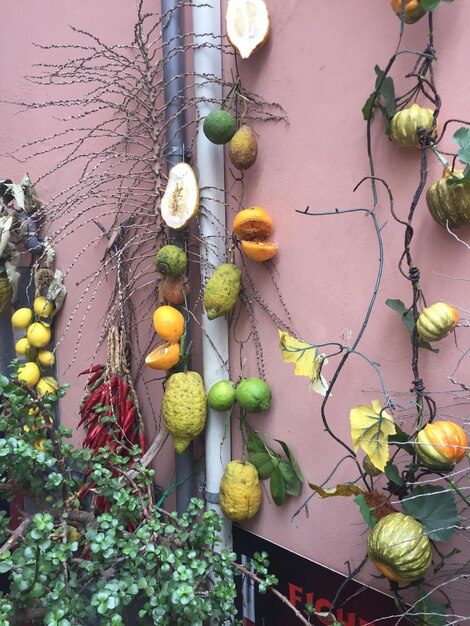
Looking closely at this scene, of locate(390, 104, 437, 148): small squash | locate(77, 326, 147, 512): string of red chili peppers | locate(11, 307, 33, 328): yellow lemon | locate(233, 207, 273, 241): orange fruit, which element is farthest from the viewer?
locate(11, 307, 33, 328): yellow lemon

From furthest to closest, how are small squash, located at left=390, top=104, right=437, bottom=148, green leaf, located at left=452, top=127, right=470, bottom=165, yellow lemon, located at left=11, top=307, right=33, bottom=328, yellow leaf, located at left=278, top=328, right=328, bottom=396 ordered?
yellow lemon, located at left=11, top=307, right=33, bottom=328
yellow leaf, located at left=278, top=328, right=328, bottom=396
small squash, located at left=390, top=104, right=437, bottom=148
green leaf, located at left=452, top=127, right=470, bottom=165

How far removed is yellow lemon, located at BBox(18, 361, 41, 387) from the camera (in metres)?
2.02

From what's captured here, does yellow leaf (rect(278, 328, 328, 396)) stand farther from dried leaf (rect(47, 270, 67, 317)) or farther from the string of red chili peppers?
dried leaf (rect(47, 270, 67, 317))

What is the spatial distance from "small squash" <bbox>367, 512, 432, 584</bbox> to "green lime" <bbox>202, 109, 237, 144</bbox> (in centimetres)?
107

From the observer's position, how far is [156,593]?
119 centimetres

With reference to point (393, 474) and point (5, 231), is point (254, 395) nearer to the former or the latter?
point (393, 474)

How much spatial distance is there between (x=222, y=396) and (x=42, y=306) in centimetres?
96

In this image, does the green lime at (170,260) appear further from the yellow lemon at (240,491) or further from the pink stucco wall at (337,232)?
the yellow lemon at (240,491)

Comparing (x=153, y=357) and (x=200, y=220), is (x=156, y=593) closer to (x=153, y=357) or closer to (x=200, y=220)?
(x=153, y=357)

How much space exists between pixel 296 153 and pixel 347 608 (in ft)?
4.09

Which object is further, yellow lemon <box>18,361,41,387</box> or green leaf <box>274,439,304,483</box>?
yellow lemon <box>18,361,41,387</box>

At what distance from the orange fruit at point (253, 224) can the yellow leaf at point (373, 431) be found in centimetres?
59

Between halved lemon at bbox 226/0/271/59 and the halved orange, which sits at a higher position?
halved lemon at bbox 226/0/271/59

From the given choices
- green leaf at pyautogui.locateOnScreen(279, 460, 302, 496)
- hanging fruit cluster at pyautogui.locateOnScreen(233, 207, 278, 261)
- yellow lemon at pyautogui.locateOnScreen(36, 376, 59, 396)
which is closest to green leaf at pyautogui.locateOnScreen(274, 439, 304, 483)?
green leaf at pyautogui.locateOnScreen(279, 460, 302, 496)
